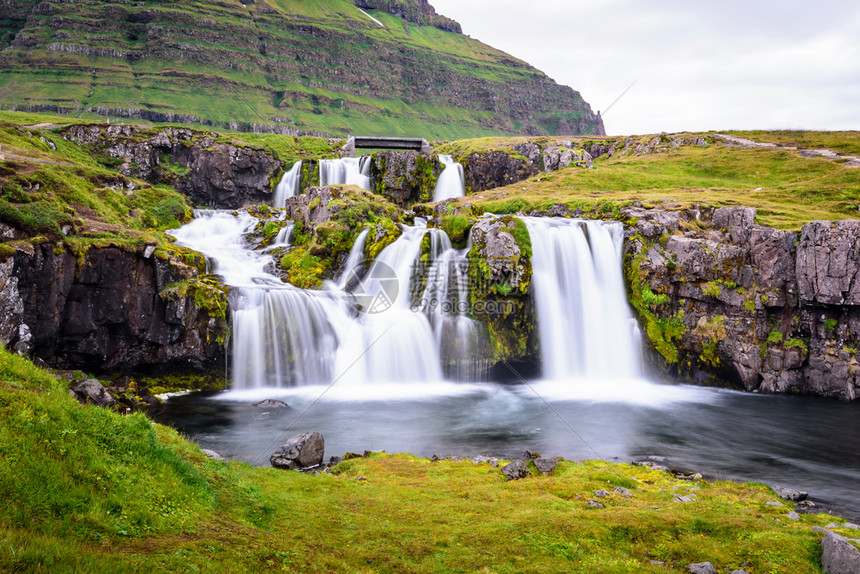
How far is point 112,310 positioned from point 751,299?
111 feet

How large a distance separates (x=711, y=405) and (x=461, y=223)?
17.4m

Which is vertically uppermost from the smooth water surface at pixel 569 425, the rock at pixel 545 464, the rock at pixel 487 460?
the rock at pixel 545 464

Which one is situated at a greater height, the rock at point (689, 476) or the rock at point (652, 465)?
the rock at point (689, 476)

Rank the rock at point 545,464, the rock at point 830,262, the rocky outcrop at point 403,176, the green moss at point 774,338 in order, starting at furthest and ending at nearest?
the rocky outcrop at point 403,176, the green moss at point 774,338, the rock at point 830,262, the rock at point 545,464

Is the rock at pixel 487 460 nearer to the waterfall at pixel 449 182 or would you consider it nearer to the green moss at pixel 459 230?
the green moss at pixel 459 230

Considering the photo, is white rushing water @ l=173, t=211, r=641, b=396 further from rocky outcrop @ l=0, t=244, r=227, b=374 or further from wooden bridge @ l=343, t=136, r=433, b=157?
wooden bridge @ l=343, t=136, r=433, b=157

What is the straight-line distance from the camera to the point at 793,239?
25.5 meters

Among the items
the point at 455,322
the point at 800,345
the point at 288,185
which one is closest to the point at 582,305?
the point at 455,322

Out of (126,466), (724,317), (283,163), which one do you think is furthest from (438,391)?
(283,163)

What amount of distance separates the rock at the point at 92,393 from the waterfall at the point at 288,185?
131 feet

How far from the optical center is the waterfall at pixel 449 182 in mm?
54188

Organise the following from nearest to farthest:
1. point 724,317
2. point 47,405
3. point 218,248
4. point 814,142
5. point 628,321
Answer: point 47,405 → point 724,317 → point 628,321 → point 218,248 → point 814,142

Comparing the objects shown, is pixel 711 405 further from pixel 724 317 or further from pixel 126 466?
pixel 126 466

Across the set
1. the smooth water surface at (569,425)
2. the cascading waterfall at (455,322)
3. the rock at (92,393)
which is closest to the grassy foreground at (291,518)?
the smooth water surface at (569,425)
